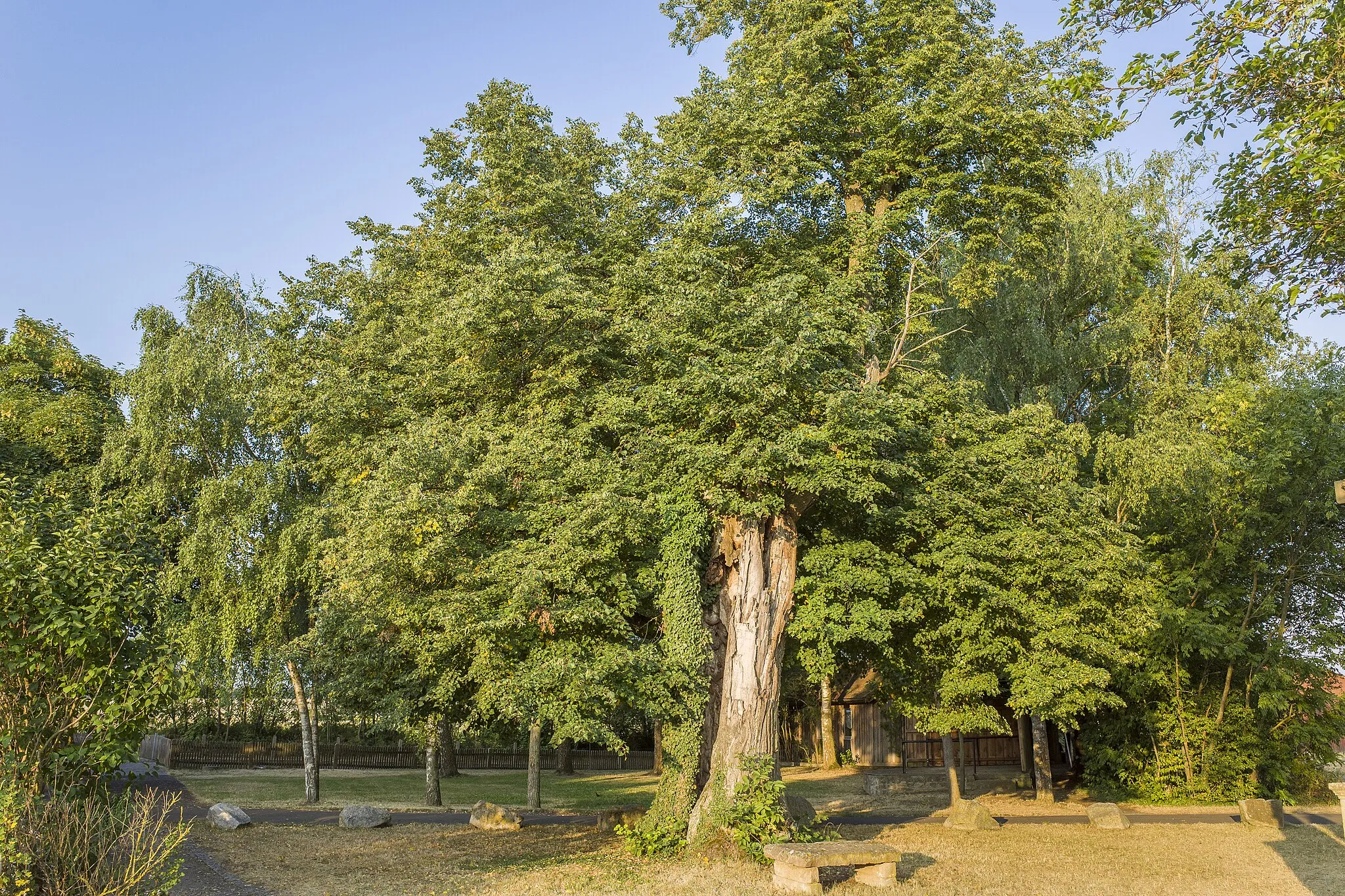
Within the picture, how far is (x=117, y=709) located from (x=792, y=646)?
36.0 feet

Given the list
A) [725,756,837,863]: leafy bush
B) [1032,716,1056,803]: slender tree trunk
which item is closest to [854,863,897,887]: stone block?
[725,756,837,863]: leafy bush

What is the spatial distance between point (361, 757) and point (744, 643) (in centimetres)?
3095

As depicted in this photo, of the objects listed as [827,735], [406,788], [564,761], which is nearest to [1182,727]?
[827,735]

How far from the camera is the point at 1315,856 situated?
14.4 meters

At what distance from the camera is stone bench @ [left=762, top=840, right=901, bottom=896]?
11266 mm

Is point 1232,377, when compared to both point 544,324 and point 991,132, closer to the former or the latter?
point 991,132

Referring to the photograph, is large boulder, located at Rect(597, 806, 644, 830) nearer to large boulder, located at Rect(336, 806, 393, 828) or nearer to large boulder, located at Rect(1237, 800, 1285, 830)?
large boulder, located at Rect(336, 806, 393, 828)

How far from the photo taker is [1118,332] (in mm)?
25688

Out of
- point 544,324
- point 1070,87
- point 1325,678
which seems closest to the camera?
point 1070,87

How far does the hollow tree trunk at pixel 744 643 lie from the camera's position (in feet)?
46.3

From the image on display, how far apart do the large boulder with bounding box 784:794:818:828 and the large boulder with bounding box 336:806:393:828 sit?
26.5 ft

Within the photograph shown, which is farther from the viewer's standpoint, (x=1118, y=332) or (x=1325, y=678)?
(x=1118, y=332)

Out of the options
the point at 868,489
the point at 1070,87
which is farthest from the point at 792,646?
the point at 1070,87

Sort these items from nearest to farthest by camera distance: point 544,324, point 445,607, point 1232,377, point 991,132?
point 445,607, point 544,324, point 991,132, point 1232,377
